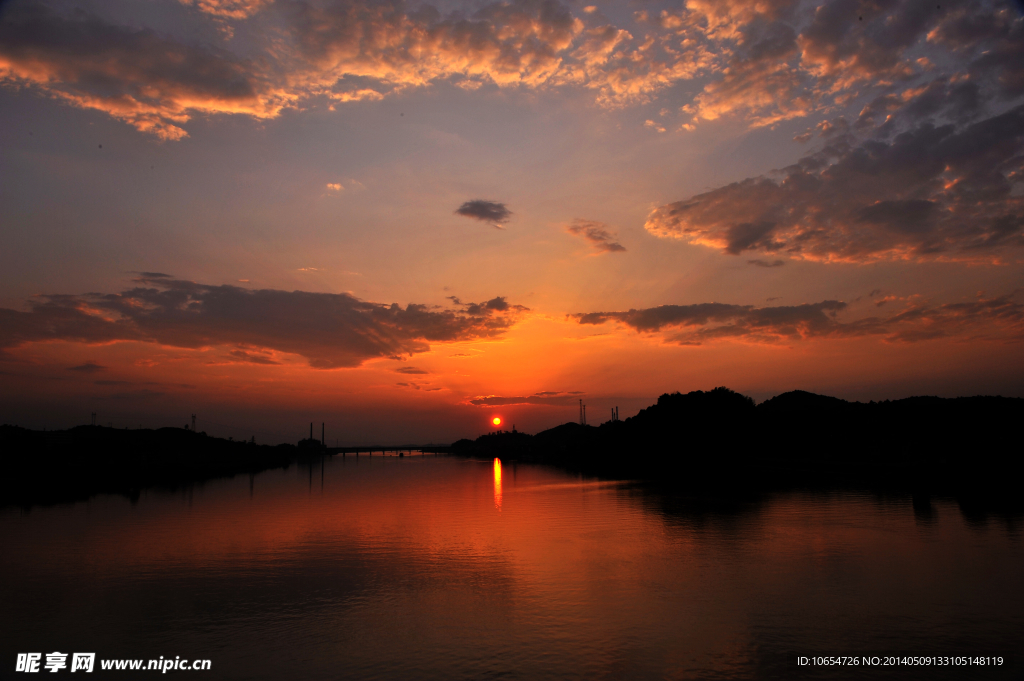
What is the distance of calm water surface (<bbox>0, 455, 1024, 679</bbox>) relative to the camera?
1429 centimetres

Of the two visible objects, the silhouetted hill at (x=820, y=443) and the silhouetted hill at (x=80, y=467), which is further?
the silhouetted hill at (x=80, y=467)

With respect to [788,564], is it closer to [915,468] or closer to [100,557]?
[100,557]

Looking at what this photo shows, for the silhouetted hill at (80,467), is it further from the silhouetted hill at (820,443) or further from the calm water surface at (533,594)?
the silhouetted hill at (820,443)

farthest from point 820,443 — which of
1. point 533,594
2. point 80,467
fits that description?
point 80,467

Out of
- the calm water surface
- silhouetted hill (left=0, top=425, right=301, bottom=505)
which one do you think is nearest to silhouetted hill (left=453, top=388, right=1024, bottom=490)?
the calm water surface

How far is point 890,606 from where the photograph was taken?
17.3 m

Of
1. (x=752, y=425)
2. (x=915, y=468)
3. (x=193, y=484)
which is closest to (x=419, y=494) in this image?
(x=193, y=484)

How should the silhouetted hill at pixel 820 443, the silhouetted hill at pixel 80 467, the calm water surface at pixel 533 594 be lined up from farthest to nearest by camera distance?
the silhouetted hill at pixel 80 467 < the silhouetted hill at pixel 820 443 < the calm water surface at pixel 533 594

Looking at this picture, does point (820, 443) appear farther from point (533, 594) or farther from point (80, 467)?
point (80, 467)

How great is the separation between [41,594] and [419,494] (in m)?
40.7

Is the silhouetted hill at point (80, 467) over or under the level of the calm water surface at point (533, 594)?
over

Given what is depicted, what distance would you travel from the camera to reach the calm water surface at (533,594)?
14.3 metres

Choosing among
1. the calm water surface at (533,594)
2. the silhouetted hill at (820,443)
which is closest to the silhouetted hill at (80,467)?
the calm water surface at (533,594)

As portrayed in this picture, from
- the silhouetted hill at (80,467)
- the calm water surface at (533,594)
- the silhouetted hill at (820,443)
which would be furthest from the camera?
the silhouetted hill at (80,467)
